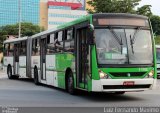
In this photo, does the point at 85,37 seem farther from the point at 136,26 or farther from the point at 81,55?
the point at 136,26

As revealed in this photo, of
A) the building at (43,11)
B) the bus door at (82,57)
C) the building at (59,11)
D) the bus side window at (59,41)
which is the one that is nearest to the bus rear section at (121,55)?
the bus door at (82,57)

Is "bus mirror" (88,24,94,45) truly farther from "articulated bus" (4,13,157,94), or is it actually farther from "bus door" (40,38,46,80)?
"bus door" (40,38,46,80)

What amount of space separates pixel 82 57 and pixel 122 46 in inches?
69.9

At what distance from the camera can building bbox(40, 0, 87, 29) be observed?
147 metres

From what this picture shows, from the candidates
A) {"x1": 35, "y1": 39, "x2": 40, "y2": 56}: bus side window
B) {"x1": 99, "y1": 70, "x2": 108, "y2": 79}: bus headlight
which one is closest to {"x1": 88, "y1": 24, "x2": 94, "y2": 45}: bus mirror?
{"x1": 99, "y1": 70, "x2": 108, "y2": 79}: bus headlight

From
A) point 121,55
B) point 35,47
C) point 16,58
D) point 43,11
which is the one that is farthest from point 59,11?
point 121,55

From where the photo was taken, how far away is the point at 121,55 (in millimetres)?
14422

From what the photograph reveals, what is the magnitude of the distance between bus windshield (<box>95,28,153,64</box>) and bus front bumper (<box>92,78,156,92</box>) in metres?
0.62

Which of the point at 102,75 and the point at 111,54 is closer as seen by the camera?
the point at 102,75

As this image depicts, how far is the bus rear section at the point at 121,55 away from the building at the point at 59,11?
130443mm

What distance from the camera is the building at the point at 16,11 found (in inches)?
5581

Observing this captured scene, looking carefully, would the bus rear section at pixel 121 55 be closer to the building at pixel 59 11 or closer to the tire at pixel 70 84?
the tire at pixel 70 84

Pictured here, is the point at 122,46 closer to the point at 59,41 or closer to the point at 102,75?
the point at 102,75

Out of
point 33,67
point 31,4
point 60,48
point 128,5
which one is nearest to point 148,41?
point 60,48
